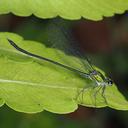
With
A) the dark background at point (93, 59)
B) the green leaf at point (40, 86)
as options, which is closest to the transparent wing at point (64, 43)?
the green leaf at point (40, 86)

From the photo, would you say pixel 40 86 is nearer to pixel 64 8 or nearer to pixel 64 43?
pixel 64 8

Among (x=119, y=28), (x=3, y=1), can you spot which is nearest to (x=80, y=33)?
(x=119, y=28)

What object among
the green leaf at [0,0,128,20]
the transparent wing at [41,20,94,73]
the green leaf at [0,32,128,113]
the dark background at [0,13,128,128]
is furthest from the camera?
the dark background at [0,13,128,128]

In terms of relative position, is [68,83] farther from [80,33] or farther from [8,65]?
[80,33]

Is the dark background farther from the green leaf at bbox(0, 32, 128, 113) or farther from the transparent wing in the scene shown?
the green leaf at bbox(0, 32, 128, 113)

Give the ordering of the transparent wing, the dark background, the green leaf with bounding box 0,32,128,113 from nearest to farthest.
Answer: the green leaf with bounding box 0,32,128,113 → the transparent wing → the dark background

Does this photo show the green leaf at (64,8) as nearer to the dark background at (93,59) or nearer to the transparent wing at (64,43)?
the transparent wing at (64,43)

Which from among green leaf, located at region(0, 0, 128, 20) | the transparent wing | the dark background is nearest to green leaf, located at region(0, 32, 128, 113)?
green leaf, located at region(0, 0, 128, 20)
